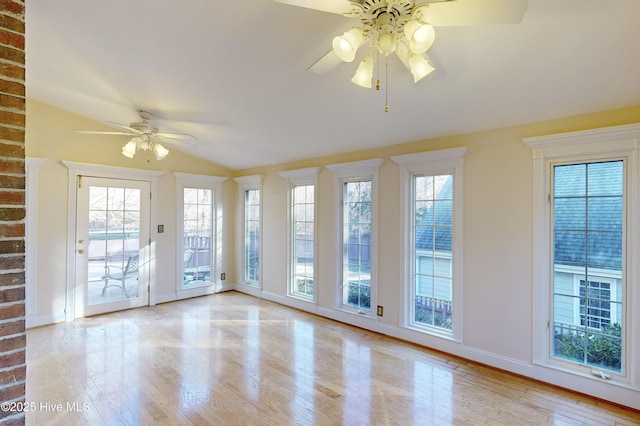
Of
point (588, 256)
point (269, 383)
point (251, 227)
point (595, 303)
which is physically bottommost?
point (269, 383)

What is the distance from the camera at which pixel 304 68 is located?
2.61 meters

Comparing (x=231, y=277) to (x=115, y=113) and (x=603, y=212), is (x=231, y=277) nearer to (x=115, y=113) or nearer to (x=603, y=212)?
(x=115, y=113)

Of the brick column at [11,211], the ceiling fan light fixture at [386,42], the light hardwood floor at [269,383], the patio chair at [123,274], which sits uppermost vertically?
the ceiling fan light fixture at [386,42]

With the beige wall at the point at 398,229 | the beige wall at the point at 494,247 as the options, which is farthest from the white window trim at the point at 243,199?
the beige wall at the point at 494,247

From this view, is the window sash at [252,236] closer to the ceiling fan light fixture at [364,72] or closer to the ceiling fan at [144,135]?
the ceiling fan at [144,135]

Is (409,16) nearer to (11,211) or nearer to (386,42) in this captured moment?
(386,42)

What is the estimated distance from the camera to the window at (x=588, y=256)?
2.63 m

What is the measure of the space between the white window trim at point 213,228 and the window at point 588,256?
506 centimetres

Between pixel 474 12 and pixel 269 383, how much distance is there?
2946 mm

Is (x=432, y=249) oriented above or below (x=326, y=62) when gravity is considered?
below

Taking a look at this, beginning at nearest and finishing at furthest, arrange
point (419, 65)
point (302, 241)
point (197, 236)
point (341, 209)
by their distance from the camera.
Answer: point (419, 65)
point (341, 209)
point (302, 241)
point (197, 236)

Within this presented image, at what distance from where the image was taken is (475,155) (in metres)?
3.30

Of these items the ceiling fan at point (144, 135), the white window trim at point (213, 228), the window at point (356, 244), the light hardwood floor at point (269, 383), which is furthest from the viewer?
the white window trim at point (213, 228)

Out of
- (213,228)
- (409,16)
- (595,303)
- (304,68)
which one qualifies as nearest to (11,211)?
(409,16)
